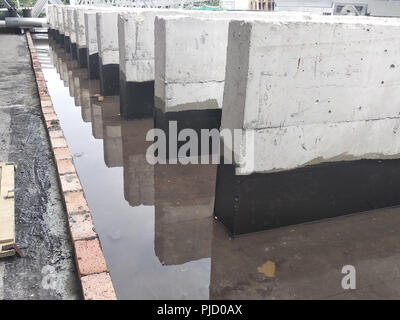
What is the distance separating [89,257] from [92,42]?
32.9ft

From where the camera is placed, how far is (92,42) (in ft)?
39.1

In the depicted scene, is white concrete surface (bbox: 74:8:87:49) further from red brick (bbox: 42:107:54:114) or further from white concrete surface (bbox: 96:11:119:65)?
red brick (bbox: 42:107:54:114)

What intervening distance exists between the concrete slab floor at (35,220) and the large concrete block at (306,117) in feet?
6.15

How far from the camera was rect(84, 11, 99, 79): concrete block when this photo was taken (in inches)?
450

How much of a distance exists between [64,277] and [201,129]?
153 inches

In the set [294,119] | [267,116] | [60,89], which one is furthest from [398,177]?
[60,89]

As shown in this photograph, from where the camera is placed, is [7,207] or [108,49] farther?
[108,49]

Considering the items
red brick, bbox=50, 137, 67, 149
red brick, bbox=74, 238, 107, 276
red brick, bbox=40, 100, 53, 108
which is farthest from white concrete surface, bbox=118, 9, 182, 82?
red brick, bbox=74, 238, 107, 276

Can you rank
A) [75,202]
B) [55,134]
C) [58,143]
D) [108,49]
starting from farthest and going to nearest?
[108,49]
[55,134]
[58,143]
[75,202]

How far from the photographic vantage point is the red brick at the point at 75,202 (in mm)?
4191

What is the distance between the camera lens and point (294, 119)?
403 centimetres

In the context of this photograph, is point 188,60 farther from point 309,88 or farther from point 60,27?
point 60,27

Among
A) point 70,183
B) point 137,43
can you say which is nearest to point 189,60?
point 137,43

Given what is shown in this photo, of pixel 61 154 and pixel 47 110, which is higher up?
pixel 47 110
